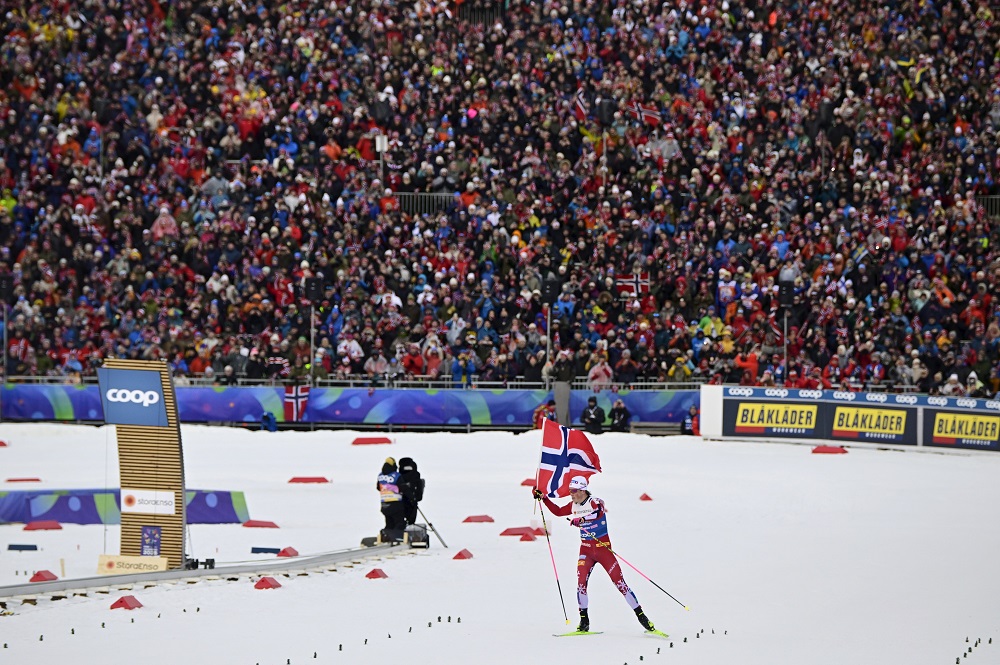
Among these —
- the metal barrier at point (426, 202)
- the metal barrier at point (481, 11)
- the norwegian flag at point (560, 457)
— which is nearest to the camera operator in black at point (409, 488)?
the norwegian flag at point (560, 457)

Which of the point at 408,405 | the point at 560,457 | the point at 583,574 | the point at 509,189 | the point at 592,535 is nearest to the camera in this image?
the point at 592,535

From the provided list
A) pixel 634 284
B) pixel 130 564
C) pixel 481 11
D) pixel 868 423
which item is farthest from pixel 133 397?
pixel 481 11

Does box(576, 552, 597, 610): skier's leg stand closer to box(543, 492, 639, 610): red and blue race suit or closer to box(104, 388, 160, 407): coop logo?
box(543, 492, 639, 610): red and blue race suit

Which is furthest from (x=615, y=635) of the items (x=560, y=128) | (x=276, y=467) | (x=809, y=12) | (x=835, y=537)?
(x=809, y=12)

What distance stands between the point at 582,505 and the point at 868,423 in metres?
18.3

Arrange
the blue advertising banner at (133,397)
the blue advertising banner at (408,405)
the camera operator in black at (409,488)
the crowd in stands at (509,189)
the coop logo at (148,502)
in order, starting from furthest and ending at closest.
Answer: the crowd in stands at (509,189) < the blue advertising banner at (408,405) < the camera operator in black at (409,488) < the coop logo at (148,502) < the blue advertising banner at (133,397)

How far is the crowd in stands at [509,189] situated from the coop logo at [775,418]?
822 millimetres

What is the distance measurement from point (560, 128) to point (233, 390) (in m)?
10.5

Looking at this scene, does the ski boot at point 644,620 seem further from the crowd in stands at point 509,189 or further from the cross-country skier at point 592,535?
the crowd in stands at point 509,189

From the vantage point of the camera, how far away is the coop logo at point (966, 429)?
30.0 meters

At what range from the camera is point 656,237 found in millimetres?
36375

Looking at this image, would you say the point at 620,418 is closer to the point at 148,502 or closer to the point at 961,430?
the point at 961,430

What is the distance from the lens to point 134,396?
1772 centimetres

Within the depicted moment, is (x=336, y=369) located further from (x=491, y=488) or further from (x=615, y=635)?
(x=615, y=635)
